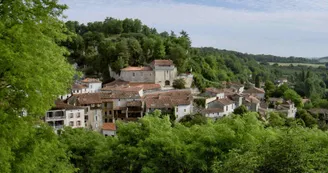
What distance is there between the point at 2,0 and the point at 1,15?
1.25 feet

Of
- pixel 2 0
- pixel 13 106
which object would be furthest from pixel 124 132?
pixel 2 0

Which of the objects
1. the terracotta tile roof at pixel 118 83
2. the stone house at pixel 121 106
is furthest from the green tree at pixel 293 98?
the stone house at pixel 121 106

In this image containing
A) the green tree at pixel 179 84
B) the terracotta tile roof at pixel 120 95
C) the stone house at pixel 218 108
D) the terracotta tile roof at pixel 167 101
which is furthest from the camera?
the green tree at pixel 179 84

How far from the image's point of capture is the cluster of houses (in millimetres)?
38500

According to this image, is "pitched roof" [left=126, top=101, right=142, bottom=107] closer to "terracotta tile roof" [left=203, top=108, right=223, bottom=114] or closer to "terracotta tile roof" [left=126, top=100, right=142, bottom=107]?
"terracotta tile roof" [left=126, top=100, right=142, bottom=107]

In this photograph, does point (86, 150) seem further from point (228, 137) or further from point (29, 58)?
point (29, 58)

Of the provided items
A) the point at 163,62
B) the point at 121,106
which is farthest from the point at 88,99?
the point at 163,62

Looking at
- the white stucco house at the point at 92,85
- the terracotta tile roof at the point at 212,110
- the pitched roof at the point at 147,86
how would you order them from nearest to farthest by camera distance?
the terracotta tile roof at the point at 212,110 < the pitched roof at the point at 147,86 < the white stucco house at the point at 92,85

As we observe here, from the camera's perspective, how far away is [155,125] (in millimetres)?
18016

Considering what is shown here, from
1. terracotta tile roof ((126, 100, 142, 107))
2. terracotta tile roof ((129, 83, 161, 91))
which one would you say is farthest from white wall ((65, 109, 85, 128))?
terracotta tile roof ((129, 83, 161, 91))

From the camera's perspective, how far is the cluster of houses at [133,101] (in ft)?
126

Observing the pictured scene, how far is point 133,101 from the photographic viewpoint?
4541 centimetres

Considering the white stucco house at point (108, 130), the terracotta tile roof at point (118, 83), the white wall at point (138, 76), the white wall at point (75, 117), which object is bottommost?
the white stucco house at point (108, 130)

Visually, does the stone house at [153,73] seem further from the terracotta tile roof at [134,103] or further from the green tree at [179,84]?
the terracotta tile roof at [134,103]
